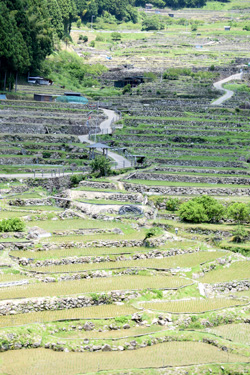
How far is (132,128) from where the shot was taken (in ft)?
283

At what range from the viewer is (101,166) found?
6762cm

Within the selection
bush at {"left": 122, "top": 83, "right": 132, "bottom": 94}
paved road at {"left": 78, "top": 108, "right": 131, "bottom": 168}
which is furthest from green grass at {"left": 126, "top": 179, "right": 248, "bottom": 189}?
A: bush at {"left": 122, "top": 83, "right": 132, "bottom": 94}

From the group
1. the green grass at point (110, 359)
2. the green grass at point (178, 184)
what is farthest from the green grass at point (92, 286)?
the green grass at point (178, 184)

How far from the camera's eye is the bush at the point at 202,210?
184ft

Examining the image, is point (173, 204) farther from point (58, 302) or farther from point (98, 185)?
point (58, 302)

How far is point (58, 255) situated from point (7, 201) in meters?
13.9

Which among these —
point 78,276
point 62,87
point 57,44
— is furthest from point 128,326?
point 57,44

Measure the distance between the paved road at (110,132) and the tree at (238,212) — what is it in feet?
55.0

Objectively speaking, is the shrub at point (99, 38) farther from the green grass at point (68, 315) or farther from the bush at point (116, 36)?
the green grass at point (68, 315)

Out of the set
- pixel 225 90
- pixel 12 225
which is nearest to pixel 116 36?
pixel 225 90

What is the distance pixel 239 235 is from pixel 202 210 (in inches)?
169

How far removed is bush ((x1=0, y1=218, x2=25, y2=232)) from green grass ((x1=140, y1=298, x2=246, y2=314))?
1070cm

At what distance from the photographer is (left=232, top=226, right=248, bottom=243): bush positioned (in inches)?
2076

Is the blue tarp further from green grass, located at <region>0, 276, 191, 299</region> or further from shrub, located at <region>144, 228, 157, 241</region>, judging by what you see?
green grass, located at <region>0, 276, 191, 299</region>
